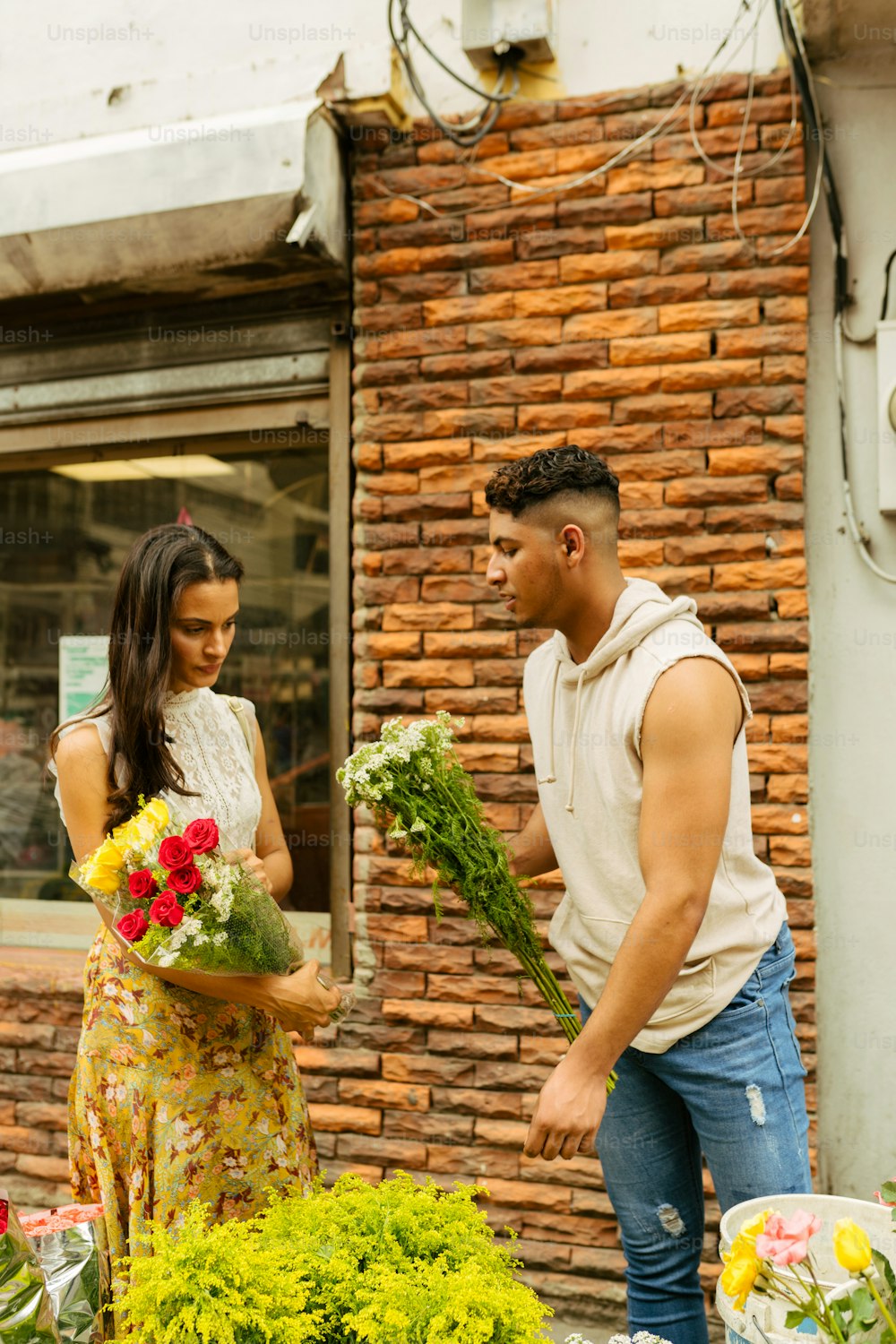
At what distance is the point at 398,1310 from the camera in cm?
161

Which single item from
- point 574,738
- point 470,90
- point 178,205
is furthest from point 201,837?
point 470,90

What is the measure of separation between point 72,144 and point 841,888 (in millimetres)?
4099

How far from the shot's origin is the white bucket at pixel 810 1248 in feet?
4.99

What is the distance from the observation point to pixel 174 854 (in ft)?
6.78

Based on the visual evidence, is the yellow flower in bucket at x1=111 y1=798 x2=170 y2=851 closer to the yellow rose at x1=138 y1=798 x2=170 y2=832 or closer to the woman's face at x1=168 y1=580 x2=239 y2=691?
the yellow rose at x1=138 y1=798 x2=170 y2=832

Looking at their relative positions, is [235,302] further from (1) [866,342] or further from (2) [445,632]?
(1) [866,342]

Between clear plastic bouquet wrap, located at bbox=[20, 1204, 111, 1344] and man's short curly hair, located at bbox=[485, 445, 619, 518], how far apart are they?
5.36 ft

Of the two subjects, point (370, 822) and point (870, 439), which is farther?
point (370, 822)

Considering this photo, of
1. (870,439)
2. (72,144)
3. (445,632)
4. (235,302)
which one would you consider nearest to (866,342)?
(870,439)

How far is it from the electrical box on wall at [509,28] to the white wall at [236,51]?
0.11 meters

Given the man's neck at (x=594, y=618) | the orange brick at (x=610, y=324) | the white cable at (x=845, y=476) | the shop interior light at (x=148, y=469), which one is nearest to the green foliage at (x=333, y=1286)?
the man's neck at (x=594, y=618)

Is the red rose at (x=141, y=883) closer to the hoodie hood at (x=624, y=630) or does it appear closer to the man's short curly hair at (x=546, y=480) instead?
the hoodie hood at (x=624, y=630)

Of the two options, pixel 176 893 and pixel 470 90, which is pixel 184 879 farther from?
pixel 470 90

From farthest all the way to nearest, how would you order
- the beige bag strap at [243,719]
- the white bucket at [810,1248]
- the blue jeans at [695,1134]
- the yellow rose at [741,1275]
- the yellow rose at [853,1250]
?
the beige bag strap at [243,719] < the blue jeans at [695,1134] < the white bucket at [810,1248] < the yellow rose at [741,1275] < the yellow rose at [853,1250]
